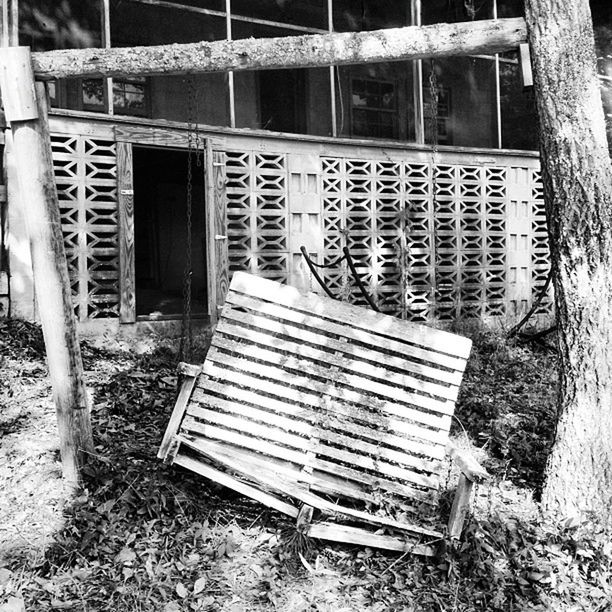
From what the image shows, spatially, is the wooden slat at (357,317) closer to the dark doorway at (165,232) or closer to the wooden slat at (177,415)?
the wooden slat at (177,415)

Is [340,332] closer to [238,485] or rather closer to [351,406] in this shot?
[351,406]

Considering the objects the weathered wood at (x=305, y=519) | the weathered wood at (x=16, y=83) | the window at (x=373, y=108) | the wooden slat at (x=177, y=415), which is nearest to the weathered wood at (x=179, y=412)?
the wooden slat at (x=177, y=415)

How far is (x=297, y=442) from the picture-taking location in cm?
447

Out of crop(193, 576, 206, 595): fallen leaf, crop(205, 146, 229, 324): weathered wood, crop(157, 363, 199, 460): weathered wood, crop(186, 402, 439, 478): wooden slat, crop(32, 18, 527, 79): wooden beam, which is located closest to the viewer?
crop(193, 576, 206, 595): fallen leaf

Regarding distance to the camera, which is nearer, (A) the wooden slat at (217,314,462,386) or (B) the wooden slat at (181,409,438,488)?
(B) the wooden slat at (181,409,438,488)

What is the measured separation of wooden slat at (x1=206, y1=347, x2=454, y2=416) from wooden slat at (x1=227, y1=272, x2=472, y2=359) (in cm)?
37

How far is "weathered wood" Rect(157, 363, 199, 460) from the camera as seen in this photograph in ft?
14.3

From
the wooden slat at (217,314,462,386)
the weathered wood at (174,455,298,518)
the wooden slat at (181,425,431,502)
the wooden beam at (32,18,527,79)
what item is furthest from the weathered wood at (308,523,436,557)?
the wooden beam at (32,18,527,79)

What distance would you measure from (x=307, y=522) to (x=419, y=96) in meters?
7.75

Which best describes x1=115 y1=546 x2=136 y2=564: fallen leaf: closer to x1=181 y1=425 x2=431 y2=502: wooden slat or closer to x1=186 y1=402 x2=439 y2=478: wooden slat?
x1=181 y1=425 x2=431 y2=502: wooden slat

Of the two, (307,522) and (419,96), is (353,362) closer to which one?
(307,522)

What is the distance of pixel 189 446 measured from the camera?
14.3 feet

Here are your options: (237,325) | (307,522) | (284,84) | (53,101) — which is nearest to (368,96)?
(284,84)

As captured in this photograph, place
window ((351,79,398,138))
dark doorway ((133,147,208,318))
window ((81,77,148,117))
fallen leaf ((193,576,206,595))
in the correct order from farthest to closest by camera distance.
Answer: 1. dark doorway ((133,147,208,318))
2. window ((351,79,398,138))
3. window ((81,77,148,117))
4. fallen leaf ((193,576,206,595))
